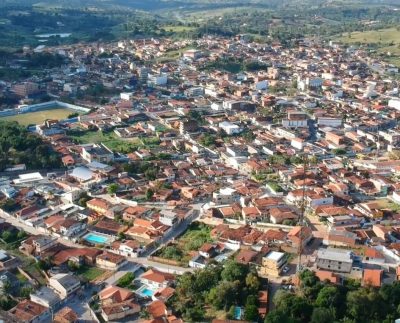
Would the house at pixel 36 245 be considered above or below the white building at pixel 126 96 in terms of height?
above

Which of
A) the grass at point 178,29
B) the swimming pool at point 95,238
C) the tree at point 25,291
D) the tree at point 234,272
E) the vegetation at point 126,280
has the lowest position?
the swimming pool at point 95,238

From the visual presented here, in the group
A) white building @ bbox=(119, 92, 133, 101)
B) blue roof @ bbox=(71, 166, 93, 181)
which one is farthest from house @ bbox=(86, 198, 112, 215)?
white building @ bbox=(119, 92, 133, 101)

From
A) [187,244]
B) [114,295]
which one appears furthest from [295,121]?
[114,295]

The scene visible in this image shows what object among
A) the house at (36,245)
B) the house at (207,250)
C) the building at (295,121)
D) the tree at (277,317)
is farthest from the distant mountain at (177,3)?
the tree at (277,317)

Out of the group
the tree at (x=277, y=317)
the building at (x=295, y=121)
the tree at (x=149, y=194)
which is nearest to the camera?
the tree at (x=277, y=317)

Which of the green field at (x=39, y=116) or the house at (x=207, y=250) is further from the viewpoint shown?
the green field at (x=39, y=116)

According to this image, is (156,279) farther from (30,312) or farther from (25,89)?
(25,89)

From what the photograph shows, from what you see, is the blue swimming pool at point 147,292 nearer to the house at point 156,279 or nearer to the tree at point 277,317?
the house at point 156,279
